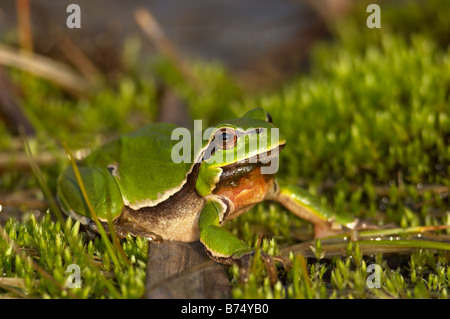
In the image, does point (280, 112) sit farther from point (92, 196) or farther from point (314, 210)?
point (92, 196)

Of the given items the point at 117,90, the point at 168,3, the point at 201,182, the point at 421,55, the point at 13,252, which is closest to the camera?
the point at 13,252

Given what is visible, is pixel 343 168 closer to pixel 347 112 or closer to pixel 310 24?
pixel 347 112

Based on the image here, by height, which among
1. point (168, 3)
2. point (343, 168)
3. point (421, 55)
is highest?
point (168, 3)

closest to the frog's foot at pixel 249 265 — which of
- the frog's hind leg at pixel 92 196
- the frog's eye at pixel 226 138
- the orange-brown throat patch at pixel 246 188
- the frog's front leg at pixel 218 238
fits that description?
the frog's front leg at pixel 218 238

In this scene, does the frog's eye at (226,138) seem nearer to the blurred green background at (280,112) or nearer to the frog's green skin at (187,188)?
the frog's green skin at (187,188)

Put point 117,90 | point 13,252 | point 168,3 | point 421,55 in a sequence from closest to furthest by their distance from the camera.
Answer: point 13,252 → point 421,55 → point 117,90 → point 168,3

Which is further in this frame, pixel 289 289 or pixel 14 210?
pixel 14 210

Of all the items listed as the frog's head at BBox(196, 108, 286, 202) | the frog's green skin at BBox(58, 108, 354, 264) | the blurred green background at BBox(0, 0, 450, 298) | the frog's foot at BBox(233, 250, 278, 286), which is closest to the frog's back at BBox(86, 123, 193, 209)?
the frog's green skin at BBox(58, 108, 354, 264)
